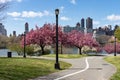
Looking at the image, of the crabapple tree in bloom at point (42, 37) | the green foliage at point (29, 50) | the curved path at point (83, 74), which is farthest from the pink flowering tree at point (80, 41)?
the curved path at point (83, 74)

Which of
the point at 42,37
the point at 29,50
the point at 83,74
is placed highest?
the point at 42,37

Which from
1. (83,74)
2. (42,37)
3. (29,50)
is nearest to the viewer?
(83,74)

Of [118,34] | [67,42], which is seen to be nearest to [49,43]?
[67,42]

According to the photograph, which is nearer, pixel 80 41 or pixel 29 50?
pixel 29 50

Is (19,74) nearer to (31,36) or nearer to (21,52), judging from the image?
(31,36)

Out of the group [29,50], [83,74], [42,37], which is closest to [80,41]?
[42,37]

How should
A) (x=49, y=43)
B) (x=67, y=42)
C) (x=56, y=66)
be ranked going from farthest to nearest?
(x=67, y=42) → (x=49, y=43) → (x=56, y=66)

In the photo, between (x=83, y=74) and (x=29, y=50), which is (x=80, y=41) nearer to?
(x=29, y=50)

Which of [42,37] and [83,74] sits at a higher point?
[42,37]

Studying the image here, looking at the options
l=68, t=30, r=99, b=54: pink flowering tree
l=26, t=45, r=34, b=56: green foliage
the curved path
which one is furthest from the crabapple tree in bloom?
the curved path

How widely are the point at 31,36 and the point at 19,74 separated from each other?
44.0m

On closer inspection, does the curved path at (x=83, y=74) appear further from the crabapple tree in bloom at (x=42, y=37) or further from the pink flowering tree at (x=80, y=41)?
the pink flowering tree at (x=80, y=41)

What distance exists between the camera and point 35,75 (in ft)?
Result: 68.1

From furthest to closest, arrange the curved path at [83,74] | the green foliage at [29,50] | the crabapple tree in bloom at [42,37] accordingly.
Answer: the green foliage at [29,50]
the crabapple tree in bloom at [42,37]
the curved path at [83,74]
